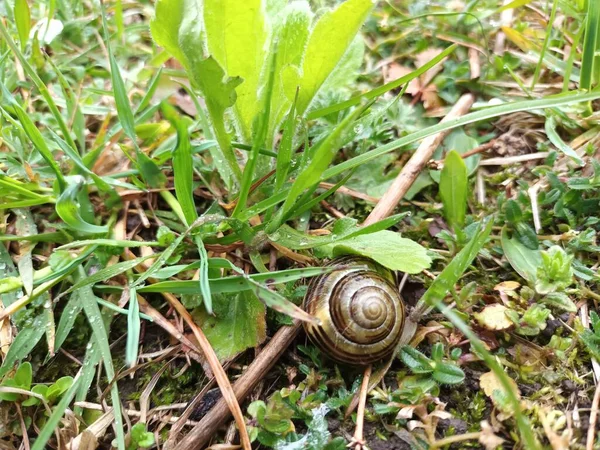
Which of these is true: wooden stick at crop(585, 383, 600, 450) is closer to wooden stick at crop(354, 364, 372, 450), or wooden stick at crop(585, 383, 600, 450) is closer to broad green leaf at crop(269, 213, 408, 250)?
wooden stick at crop(354, 364, 372, 450)

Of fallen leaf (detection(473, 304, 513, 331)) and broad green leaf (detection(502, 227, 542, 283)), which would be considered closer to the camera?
fallen leaf (detection(473, 304, 513, 331))

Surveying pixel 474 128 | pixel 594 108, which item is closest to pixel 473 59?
pixel 474 128

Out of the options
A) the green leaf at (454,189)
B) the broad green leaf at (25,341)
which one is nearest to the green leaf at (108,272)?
the broad green leaf at (25,341)

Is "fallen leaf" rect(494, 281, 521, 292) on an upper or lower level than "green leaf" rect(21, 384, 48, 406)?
lower

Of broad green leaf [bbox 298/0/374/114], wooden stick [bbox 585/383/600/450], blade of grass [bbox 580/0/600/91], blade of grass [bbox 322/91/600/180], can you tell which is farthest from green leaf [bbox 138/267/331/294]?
blade of grass [bbox 580/0/600/91]

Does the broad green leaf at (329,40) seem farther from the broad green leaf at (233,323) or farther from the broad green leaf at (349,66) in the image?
A: the broad green leaf at (233,323)

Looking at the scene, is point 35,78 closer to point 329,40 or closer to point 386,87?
point 329,40

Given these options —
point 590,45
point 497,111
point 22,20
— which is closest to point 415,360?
point 497,111
